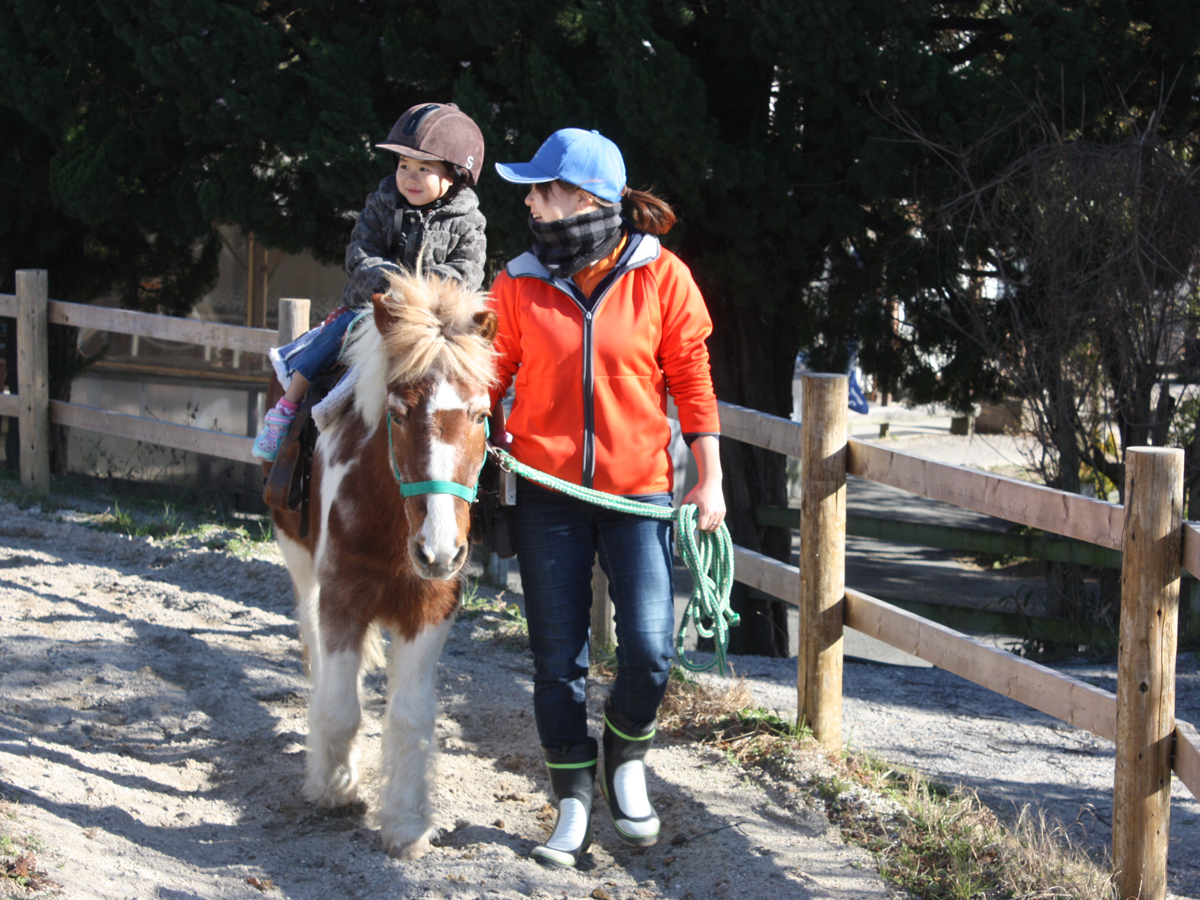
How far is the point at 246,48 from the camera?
261 inches

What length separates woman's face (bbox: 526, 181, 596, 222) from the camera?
271 cm

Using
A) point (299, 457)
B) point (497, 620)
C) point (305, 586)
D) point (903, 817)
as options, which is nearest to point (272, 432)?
point (299, 457)

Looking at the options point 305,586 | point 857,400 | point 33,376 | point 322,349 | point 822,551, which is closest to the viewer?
point 322,349

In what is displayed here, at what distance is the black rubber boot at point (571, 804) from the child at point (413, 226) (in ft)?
4.47

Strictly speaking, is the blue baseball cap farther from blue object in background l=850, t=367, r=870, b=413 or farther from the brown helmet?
blue object in background l=850, t=367, r=870, b=413

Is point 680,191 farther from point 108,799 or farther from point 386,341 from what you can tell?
point 108,799

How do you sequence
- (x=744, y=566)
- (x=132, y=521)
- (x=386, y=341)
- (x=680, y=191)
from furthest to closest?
(x=132, y=521) → (x=680, y=191) → (x=744, y=566) → (x=386, y=341)

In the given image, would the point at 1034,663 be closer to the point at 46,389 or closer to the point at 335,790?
the point at 335,790

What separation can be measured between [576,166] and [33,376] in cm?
607

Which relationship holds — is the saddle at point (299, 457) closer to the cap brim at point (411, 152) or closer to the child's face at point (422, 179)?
the child's face at point (422, 179)

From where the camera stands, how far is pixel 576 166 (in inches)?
104

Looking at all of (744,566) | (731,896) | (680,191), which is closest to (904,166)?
(680,191)

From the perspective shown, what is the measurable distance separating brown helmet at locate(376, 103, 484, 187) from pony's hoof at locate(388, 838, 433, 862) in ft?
6.42

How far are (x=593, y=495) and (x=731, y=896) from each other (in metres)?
1.10
